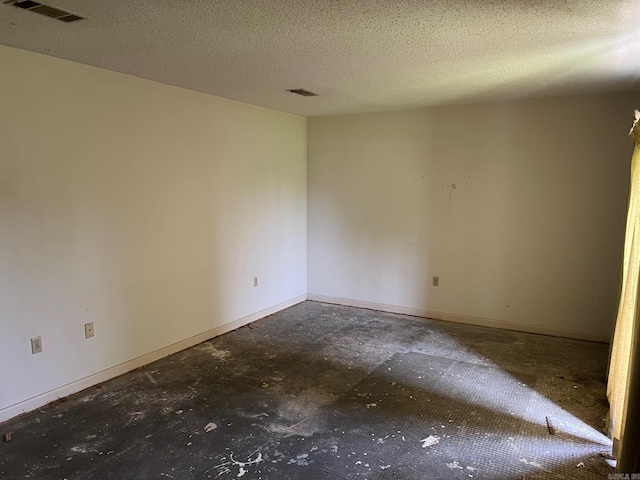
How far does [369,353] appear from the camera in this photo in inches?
148

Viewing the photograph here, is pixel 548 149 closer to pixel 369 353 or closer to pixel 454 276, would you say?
pixel 454 276

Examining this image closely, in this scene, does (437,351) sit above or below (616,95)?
below

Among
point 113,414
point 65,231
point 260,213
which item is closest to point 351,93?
point 260,213

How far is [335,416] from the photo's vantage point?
9.00 feet

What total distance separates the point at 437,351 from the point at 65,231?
306cm

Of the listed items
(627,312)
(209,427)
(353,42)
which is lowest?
(209,427)

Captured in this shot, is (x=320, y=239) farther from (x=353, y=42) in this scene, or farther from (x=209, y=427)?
(x=353, y=42)

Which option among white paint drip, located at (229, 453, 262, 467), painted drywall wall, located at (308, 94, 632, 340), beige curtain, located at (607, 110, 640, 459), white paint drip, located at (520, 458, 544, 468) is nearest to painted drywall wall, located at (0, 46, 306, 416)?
painted drywall wall, located at (308, 94, 632, 340)

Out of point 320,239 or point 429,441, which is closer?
point 429,441

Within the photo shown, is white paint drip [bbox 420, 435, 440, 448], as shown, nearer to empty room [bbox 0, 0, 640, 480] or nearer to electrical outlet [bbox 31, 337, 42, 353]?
empty room [bbox 0, 0, 640, 480]

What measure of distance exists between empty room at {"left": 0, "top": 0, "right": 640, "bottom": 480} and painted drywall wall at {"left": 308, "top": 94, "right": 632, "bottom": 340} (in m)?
0.02

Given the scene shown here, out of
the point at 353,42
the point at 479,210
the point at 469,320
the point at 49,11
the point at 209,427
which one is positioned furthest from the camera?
the point at 469,320

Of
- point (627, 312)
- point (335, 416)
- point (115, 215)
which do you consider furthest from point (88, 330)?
point (627, 312)

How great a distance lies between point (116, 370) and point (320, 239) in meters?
2.80
